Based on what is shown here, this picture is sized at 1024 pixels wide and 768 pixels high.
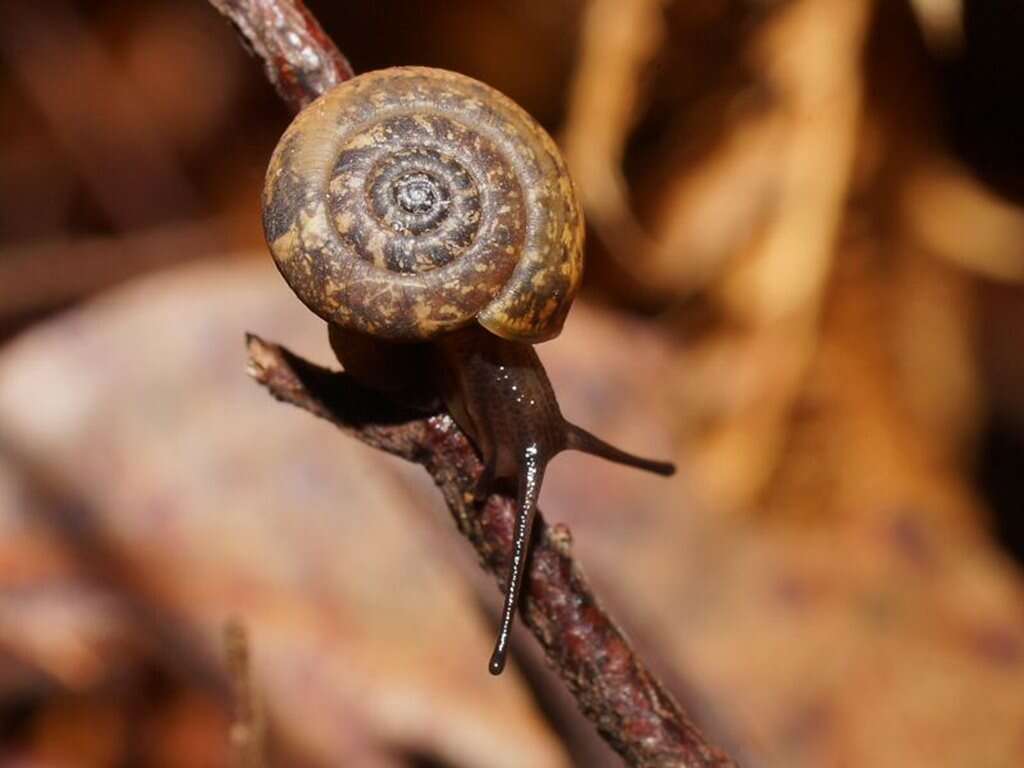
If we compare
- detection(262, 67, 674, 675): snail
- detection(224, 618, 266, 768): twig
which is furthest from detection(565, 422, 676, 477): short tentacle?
detection(224, 618, 266, 768): twig

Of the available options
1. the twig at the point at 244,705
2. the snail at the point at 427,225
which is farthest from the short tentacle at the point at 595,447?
the twig at the point at 244,705

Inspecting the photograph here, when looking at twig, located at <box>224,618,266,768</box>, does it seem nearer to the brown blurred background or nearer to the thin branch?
the thin branch

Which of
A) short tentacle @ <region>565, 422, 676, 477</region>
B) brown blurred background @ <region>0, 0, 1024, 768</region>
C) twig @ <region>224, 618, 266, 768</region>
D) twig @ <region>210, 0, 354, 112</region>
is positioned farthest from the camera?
brown blurred background @ <region>0, 0, 1024, 768</region>

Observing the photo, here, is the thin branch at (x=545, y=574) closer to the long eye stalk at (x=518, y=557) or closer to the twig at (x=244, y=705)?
the long eye stalk at (x=518, y=557)

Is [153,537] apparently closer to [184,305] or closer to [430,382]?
[184,305]

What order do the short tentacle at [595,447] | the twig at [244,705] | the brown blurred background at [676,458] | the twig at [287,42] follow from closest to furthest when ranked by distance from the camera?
the twig at [287,42] < the twig at [244,705] < the short tentacle at [595,447] < the brown blurred background at [676,458]

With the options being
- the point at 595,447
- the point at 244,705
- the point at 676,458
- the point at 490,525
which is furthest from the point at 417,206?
the point at 676,458

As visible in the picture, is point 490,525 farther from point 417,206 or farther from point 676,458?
point 676,458
